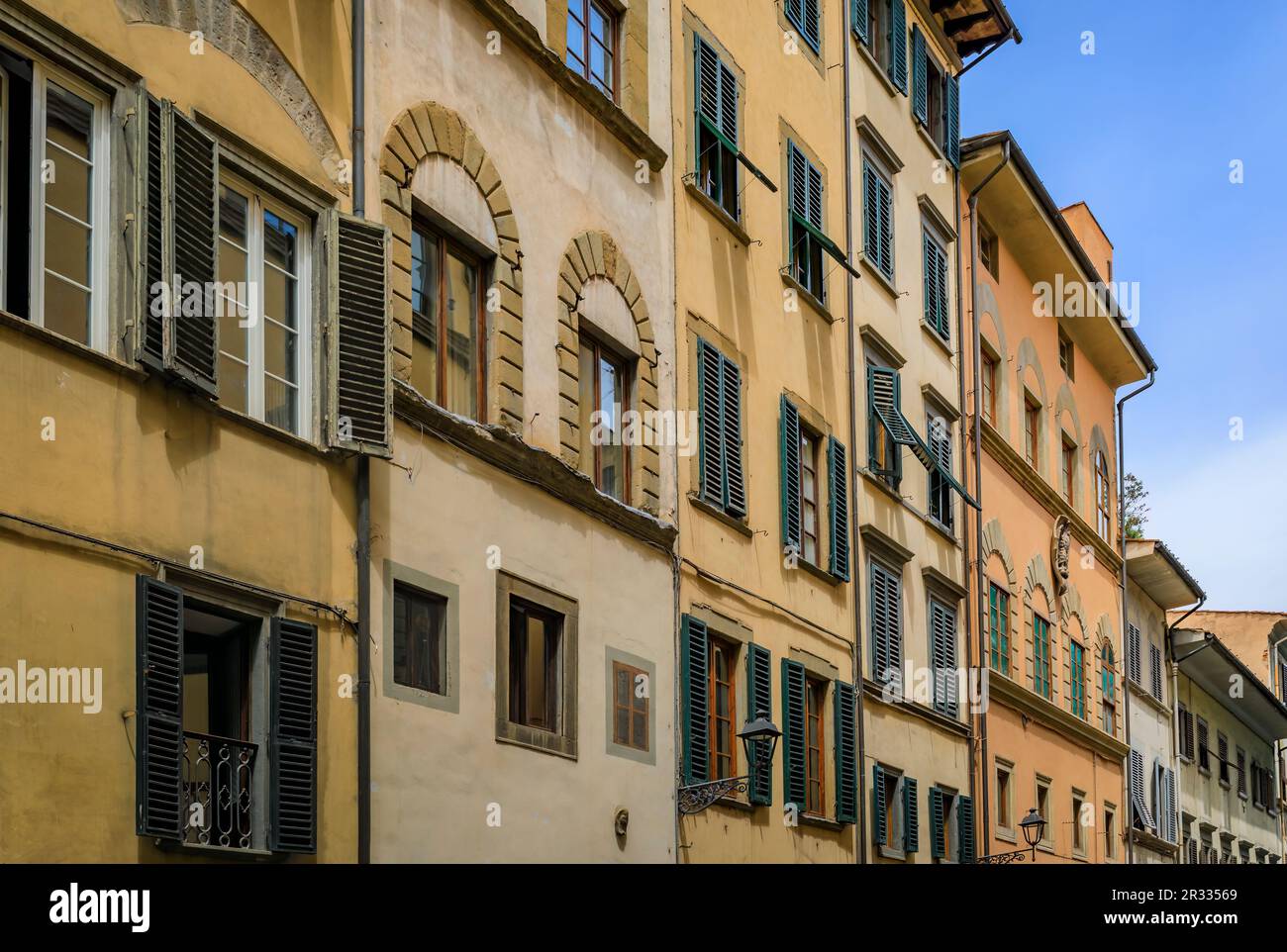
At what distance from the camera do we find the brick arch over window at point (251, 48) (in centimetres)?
1356

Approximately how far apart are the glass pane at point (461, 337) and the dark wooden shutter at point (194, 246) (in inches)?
142

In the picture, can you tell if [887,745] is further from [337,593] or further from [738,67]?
[337,593]

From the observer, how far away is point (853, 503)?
26.5 m

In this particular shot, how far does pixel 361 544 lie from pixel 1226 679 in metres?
40.4

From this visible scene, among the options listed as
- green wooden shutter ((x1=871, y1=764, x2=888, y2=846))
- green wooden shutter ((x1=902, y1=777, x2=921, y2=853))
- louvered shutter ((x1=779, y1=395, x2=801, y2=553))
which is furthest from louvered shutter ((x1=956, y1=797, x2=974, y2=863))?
louvered shutter ((x1=779, y1=395, x2=801, y2=553))

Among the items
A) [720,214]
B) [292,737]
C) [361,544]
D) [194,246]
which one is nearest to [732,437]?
[720,214]

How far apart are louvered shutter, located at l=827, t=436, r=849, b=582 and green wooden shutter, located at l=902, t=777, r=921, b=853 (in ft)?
11.4

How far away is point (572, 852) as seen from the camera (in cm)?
1803

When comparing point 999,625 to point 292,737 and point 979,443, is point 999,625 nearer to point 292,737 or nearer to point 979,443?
point 979,443

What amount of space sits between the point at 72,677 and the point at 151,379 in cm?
197

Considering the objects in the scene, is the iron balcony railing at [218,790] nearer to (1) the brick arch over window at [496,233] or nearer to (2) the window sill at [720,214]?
(1) the brick arch over window at [496,233]

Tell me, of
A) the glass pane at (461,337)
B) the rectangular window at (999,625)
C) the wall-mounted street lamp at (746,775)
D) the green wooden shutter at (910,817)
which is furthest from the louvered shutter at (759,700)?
the rectangular window at (999,625)
